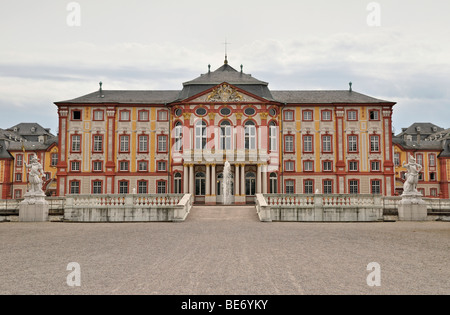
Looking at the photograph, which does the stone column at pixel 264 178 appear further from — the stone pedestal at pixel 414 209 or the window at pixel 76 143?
the window at pixel 76 143

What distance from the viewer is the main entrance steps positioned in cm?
2594

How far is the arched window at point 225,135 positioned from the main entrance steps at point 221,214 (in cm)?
1420

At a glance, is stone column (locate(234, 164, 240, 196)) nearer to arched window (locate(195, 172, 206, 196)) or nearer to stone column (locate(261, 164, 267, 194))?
stone column (locate(261, 164, 267, 194))

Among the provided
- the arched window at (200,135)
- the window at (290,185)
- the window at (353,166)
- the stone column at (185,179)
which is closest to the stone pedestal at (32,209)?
the stone column at (185,179)

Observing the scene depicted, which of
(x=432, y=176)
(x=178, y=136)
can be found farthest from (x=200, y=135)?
(x=432, y=176)

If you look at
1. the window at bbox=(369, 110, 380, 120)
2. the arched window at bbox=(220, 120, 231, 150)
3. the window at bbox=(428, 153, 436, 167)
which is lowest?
the window at bbox=(428, 153, 436, 167)

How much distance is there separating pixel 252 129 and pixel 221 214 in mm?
18061

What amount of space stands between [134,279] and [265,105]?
1452 inches

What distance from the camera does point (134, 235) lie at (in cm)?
1712

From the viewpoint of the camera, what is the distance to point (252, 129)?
44156 millimetres

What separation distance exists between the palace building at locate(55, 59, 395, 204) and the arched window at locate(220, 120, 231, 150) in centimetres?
118

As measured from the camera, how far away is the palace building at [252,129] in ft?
148

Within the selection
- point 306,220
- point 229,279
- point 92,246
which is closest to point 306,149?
point 306,220

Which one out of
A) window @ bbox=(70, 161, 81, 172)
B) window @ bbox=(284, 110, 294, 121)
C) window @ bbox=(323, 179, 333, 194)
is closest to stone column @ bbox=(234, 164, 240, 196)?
window @ bbox=(284, 110, 294, 121)
